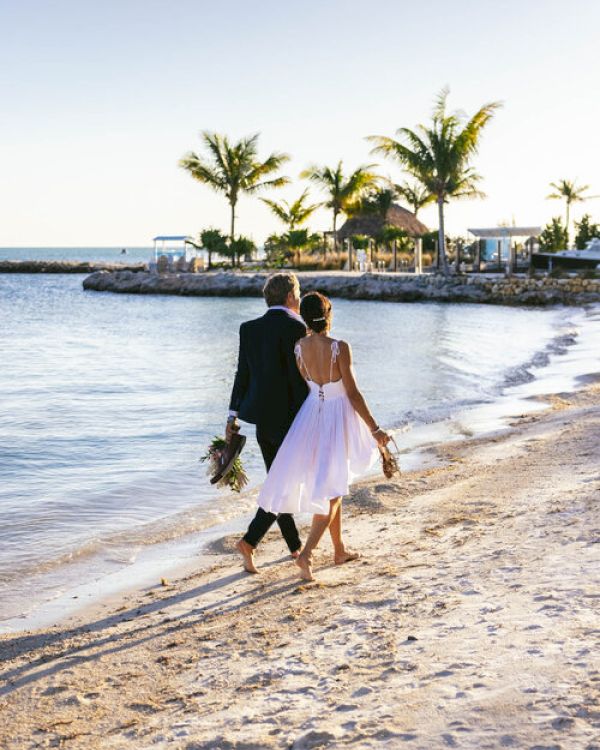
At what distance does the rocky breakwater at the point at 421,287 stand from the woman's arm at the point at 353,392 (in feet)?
116

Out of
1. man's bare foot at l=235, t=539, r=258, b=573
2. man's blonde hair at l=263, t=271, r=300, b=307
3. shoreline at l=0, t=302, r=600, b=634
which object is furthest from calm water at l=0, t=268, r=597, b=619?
man's blonde hair at l=263, t=271, r=300, b=307

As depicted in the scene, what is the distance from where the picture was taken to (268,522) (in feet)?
17.5

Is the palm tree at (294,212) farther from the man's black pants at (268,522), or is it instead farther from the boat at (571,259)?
the man's black pants at (268,522)

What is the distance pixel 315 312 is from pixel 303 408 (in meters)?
0.54

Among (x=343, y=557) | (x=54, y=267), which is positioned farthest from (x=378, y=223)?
(x=343, y=557)

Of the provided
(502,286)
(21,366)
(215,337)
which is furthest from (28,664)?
(502,286)

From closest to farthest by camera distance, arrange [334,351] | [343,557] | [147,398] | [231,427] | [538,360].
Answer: [334,351], [231,427], [343,557], [147,398], [538,360]

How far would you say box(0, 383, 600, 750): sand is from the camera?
3.16 m

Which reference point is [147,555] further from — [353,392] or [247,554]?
[353,392]

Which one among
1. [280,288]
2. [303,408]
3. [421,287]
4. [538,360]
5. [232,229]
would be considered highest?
[232,229]

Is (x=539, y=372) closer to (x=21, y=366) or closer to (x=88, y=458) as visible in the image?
(x=88, y=458)

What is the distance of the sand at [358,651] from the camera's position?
3162 millimetres

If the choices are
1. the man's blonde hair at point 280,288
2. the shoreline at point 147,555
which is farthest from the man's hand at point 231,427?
the shoreline at point 147,555

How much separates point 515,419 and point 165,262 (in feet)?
156
